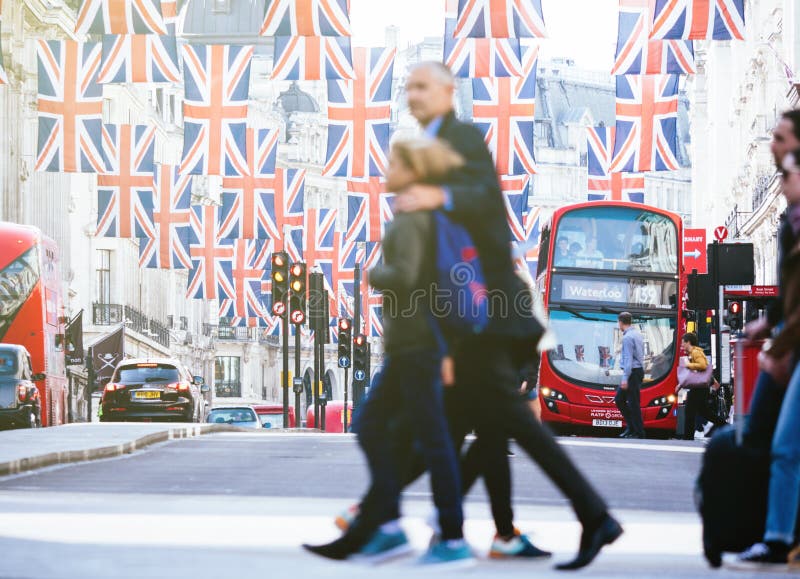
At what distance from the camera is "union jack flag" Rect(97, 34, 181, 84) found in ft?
92.5

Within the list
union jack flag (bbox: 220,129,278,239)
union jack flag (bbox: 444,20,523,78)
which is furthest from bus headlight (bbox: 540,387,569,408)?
union jack flag (bbox: 220,129,278,239)

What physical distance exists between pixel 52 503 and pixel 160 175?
33426mm

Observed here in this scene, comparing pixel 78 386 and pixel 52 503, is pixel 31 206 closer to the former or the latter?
pixel 78 386

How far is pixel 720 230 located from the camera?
38.9 meters

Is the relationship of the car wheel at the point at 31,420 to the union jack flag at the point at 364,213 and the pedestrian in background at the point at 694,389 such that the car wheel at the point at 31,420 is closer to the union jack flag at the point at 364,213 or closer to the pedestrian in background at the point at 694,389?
the pedestrian in background at the point at 694,389

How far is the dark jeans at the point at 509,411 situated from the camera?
6289 mm

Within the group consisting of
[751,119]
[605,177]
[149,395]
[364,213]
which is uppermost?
[751,119]

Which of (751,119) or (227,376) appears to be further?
(227,376)

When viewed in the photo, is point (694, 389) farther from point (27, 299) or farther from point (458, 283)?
point (458, 283)

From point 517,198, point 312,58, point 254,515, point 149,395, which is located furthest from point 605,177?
point 254,515

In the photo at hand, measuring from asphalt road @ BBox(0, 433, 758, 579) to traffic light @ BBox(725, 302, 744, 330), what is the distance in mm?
14425

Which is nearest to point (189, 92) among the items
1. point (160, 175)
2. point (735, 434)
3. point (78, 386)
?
point (160, 175)

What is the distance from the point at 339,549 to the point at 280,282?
89.6ft

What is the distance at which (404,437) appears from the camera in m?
6.54
